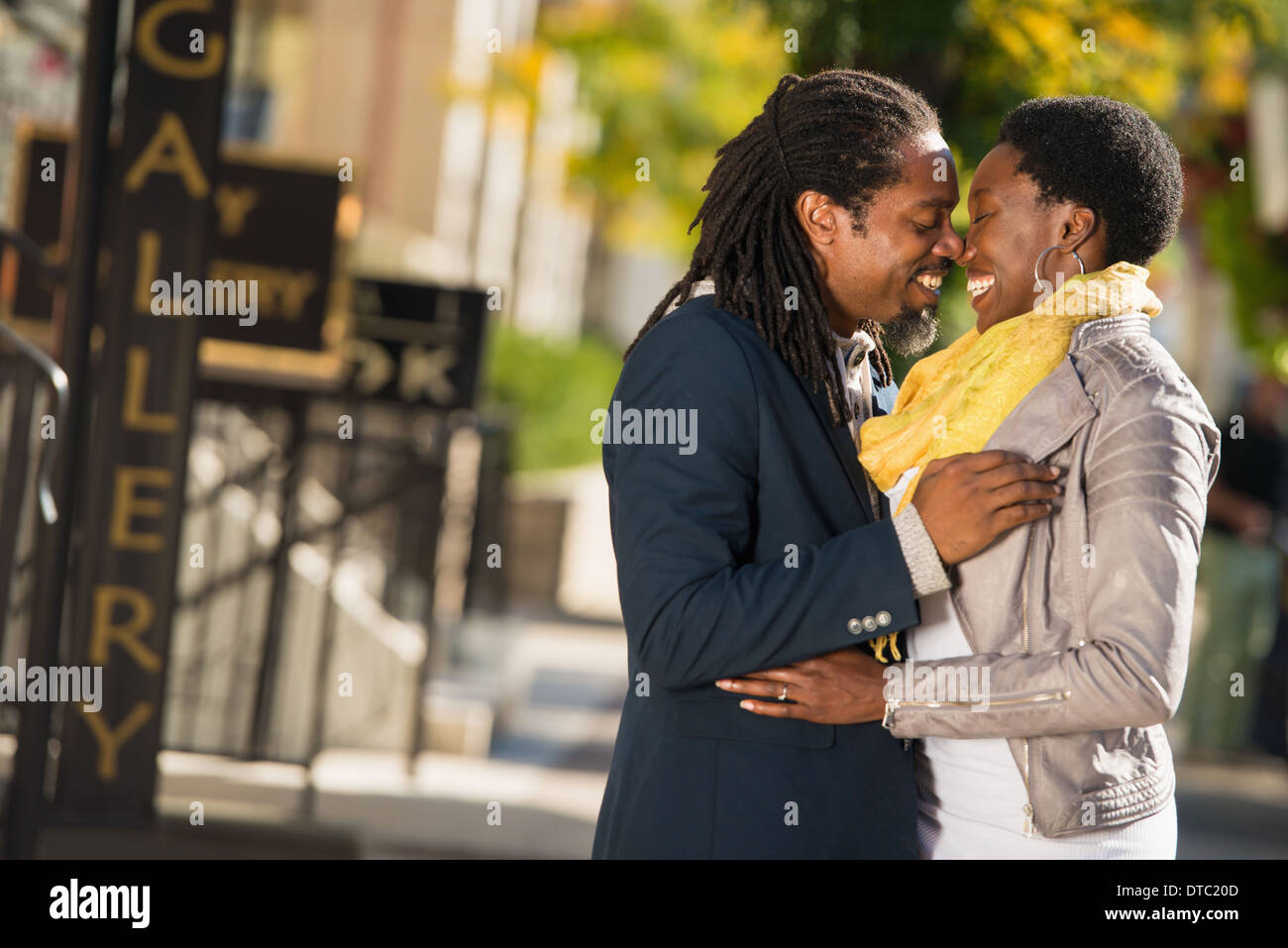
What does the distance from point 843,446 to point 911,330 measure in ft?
0.92

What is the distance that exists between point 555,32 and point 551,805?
26.3 ft

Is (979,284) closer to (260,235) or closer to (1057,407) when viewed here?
(1057,407)

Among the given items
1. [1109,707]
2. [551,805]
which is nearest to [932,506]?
[1109,707]

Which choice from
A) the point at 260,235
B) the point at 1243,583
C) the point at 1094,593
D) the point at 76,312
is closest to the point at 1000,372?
the point at 1094,593

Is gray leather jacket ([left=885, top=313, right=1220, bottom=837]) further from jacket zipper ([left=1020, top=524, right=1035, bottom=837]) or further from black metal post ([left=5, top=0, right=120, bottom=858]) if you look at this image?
black metal post ([left=5, top=0, right=120, bottom=858])

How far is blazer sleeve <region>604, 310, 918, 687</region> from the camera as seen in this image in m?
2.19

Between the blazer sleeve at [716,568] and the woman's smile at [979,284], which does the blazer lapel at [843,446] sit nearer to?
the blazer sleeve at [716,568]

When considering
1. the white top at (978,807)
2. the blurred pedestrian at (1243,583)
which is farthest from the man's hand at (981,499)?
the blurred pedestrian at (1243,583)

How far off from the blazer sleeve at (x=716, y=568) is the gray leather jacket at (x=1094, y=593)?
0.18 m

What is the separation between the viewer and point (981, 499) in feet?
7.16

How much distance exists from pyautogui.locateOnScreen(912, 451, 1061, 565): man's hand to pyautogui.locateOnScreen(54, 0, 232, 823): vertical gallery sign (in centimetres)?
346

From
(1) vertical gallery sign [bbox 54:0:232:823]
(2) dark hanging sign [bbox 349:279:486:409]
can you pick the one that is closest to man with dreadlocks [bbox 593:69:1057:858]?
(1) vertical gallery sign [bbox 54:0:232:823]

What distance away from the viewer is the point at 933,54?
506 cm
